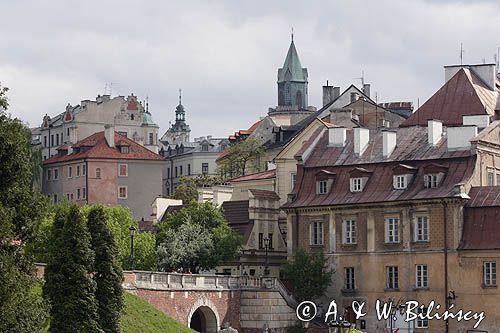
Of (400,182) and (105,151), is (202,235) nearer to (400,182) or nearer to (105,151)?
(400,182)

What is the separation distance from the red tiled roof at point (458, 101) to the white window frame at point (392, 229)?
10806 mm

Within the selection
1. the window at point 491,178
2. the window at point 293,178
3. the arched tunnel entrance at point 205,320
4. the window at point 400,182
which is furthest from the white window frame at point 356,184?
the arched tunnel entrance at point 205,320

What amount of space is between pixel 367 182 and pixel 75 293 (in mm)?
32443

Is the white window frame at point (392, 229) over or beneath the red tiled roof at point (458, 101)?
beneath

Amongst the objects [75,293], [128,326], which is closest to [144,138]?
[128,326]

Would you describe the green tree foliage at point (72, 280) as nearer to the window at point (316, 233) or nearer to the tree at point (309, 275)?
the tree at point (309, 275)

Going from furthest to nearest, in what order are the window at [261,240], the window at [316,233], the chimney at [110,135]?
1. the chimney at [110,135]
2. the window at [261,240]
3. the window at [316,233]

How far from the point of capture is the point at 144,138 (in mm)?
159375

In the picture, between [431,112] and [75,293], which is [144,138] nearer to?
[431,112]

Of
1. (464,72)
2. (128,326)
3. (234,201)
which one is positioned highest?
(464,72)

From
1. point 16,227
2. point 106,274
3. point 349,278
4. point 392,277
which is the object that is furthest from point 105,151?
point 16,227

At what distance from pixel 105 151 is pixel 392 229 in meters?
57.3

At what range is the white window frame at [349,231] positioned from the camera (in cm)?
8725

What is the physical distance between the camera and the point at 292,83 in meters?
189
